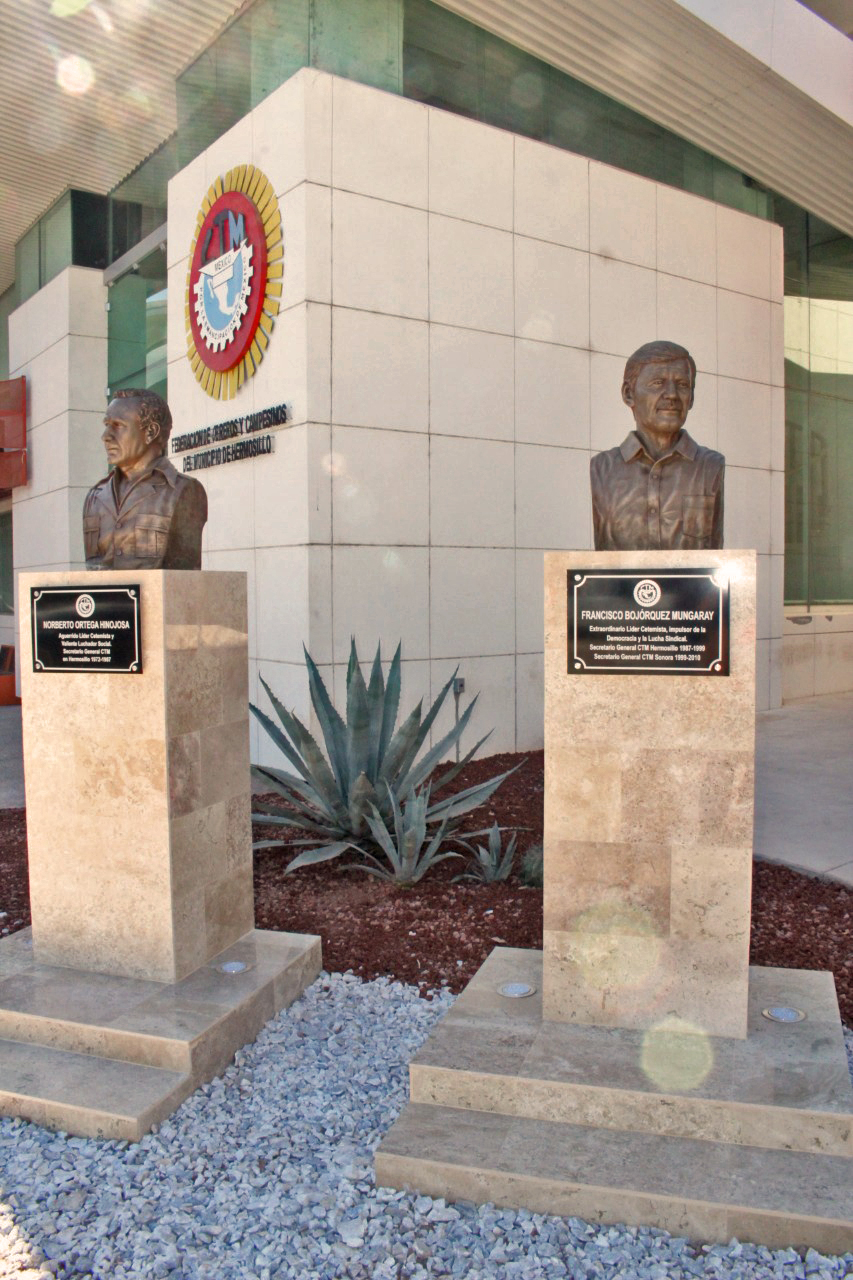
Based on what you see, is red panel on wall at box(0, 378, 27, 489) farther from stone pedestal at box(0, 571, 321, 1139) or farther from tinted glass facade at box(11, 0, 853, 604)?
stone pedestal at box(0, 571, 321, 1139)

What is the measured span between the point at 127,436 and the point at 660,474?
2.09m

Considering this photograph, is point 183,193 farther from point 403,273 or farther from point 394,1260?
point 394,1260

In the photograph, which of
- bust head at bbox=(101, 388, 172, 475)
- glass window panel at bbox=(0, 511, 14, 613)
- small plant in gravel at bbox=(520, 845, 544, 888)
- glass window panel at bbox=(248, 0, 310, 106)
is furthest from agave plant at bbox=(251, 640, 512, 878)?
Result: glass window panel at bbox=(0, 511, 14, 613)

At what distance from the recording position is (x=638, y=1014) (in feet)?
10.8

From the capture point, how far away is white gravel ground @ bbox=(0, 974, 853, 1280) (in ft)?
8.09

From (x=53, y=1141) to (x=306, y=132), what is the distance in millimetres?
6836

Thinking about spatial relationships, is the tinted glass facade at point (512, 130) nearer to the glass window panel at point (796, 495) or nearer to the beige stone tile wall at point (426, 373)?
the glass window panel at point (796, 495)

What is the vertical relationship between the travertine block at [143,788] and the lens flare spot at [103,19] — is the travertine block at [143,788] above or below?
below

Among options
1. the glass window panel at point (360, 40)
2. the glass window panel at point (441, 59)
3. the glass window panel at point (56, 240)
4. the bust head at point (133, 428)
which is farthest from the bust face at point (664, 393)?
the glass window panel at point (56, 240)

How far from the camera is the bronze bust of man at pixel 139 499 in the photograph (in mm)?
3959

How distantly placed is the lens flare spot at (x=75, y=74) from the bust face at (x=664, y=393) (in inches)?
354

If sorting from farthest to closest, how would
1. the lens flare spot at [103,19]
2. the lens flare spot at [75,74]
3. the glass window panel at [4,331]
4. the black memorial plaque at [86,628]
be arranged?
1. the glass window panel at [4,331]
2. the lens flare spot at [75,74]
3. the lens flare spot at [103,19]
4. the black memorial plaque at [86,628]

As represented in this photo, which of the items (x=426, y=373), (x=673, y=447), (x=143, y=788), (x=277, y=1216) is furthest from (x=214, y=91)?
(x=277, y=1216)

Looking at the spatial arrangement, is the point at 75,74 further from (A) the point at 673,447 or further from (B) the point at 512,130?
(A) the point at 673,447
